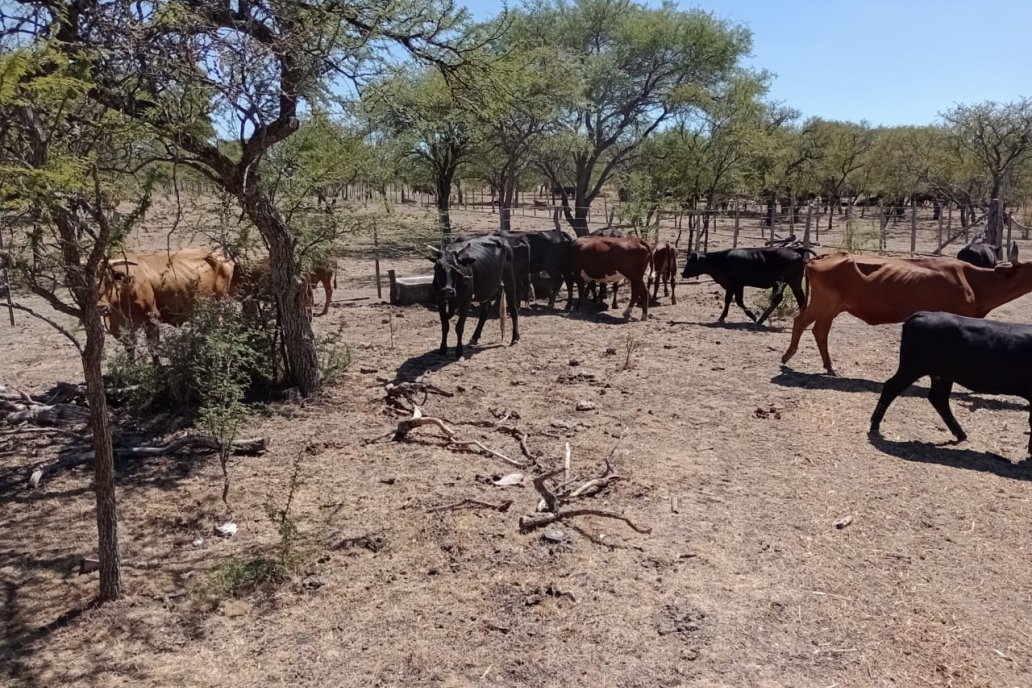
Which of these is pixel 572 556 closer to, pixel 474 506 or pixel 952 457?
pixel 474 506

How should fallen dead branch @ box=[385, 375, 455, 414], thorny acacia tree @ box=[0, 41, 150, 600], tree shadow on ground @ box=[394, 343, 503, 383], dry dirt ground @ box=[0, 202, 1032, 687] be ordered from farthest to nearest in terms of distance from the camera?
tree shadow on ground @ box=[394, 343, 503, 383]
fallen dead branch @ box=[385, 375, 455, 414]
dry dirt ground @ box=[0, 202, 1032, 687]
thorny acacia tree @ box=[0, 41, 150, 600]

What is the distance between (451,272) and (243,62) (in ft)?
14.3

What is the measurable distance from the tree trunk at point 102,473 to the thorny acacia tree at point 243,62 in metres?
1.31

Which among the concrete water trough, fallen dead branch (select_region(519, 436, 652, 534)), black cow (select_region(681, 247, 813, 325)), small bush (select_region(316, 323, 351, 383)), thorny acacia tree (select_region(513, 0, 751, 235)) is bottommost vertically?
fallen dead branch (select_region(519, 436, 652, 534))

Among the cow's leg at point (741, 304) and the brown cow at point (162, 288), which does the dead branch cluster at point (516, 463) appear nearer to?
the brown cow at point (162, 288)

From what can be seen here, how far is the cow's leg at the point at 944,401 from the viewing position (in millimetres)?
6732

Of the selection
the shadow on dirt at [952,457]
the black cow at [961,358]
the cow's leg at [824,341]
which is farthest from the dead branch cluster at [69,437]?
the cow's leg at [824,341]

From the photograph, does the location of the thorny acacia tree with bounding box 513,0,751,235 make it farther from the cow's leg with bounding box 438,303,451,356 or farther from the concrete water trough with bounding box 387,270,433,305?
the cow's leg with bounding box 438,303,451,356

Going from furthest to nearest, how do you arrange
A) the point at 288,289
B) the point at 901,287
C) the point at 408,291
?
the point at 408,291, the point at 901,287, the point at 288,289

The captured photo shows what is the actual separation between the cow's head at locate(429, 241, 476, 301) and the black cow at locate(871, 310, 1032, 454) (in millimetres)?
4839

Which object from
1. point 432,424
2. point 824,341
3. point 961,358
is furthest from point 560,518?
point 824,341

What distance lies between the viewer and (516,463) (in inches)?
235

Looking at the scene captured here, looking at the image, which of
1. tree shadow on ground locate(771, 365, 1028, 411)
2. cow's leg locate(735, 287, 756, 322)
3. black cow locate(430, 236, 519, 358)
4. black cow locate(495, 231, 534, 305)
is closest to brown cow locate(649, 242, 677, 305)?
cow's leg locate(735, 287, 756, 322)

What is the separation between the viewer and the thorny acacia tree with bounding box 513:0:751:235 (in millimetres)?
22922
